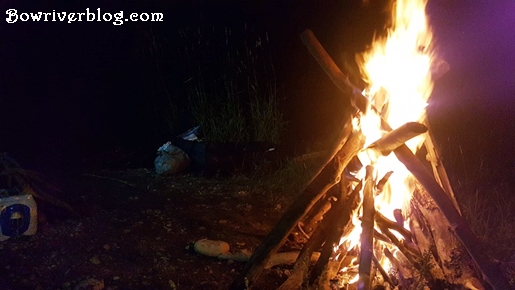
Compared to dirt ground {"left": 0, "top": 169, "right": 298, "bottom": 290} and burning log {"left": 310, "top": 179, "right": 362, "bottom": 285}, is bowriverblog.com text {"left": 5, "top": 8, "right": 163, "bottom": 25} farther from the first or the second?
burning log {"left": 310, "top": 179, "right": 362, "bottom": 285}

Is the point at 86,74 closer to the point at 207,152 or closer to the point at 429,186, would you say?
the point at 207,152

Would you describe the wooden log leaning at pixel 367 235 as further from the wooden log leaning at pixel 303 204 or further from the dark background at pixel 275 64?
the dark background at pixel 275 64

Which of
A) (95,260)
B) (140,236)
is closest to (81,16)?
(140,236)

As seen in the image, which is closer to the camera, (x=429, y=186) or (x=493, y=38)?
(x=429, y=186)

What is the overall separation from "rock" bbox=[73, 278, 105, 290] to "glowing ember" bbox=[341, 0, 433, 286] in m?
1.40

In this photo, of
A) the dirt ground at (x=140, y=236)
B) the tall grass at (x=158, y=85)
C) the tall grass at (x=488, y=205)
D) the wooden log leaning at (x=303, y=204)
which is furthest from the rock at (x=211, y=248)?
the tall grass at (x=158, y=85)

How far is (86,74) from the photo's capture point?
664 centimetres

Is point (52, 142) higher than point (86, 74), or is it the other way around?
point (86, 74)

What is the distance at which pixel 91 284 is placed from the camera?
8.62ft

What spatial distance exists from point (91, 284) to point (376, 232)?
161 cm

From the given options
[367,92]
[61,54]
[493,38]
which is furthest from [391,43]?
[61,54]

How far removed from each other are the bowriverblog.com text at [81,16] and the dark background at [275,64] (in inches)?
3.0

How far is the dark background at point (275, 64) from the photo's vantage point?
5.36 meters

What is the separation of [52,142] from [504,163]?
4.76 m
